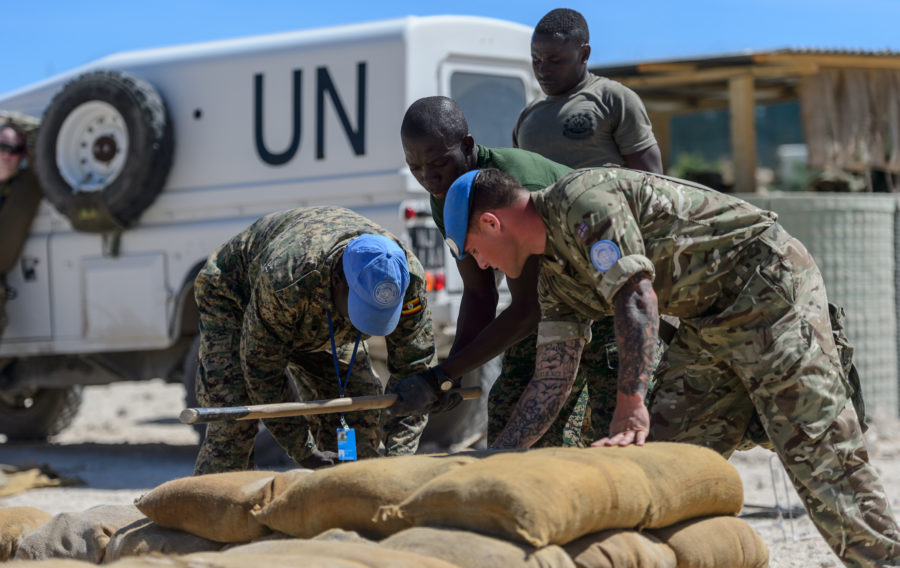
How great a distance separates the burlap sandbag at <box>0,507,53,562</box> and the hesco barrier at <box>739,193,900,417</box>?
6294 mm

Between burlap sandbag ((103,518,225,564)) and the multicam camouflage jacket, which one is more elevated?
the multicam camouflage jacket

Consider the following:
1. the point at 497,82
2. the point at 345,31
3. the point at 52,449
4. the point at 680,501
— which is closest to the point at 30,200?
the point at 52,449

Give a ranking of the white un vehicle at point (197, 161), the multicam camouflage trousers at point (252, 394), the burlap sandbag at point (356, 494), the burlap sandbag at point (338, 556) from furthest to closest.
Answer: the white un vehicle at point (197, 161) < the multicam camouflage trousers at point (252, 394) < the burlap sandbag at point (356, 494) < the burlap sandbag at point (338, 556)

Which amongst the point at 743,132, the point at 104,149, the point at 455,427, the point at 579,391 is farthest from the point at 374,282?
the point at 743,132

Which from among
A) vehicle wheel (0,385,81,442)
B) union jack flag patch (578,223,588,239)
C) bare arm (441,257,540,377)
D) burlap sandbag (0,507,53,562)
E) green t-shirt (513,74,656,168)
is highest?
green t-shirt (513,74,656,168)

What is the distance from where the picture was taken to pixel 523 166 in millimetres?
3754

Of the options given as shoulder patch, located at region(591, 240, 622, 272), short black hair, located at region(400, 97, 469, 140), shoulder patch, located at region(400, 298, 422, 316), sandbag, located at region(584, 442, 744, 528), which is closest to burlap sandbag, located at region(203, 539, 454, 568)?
sandbag, located at region(584, 442, 744, 528)

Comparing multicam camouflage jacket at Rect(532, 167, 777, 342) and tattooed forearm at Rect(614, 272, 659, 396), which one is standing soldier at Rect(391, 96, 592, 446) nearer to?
multicam camouflage jacket at Rect(532, 167, 777, 342)

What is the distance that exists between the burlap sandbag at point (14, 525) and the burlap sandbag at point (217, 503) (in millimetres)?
586

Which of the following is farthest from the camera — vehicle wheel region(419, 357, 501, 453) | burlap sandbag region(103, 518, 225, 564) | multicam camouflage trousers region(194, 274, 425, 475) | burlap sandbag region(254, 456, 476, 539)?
vehicle wheel region(419, 357, 501, 453)

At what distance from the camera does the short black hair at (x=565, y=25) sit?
431 cm

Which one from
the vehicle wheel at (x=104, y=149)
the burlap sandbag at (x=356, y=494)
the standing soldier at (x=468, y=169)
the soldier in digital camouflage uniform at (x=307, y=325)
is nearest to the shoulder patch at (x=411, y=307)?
the soldier in digital camouflage uniform at (x=307, y=325)

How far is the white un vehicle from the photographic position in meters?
6.68

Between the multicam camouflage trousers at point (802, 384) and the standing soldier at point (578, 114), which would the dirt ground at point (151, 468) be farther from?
the standing soldier at point (578, 114)
